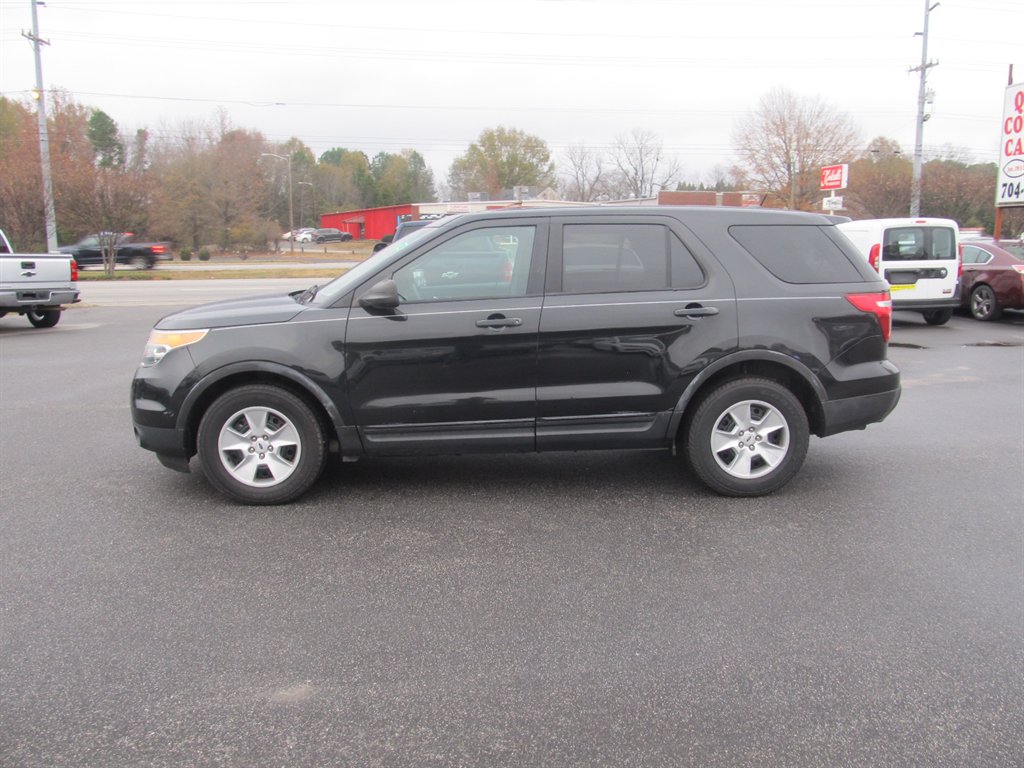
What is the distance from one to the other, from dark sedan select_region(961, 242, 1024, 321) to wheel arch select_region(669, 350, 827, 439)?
11904mm

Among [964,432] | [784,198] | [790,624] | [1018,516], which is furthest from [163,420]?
[784,198]

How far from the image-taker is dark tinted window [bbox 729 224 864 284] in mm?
5285

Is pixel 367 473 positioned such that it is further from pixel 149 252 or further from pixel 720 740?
pixel 149 252

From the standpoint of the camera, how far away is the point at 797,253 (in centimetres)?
535

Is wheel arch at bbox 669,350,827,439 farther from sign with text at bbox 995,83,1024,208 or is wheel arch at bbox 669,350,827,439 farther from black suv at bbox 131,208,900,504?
sign with text at bbox 995,83,1024,208

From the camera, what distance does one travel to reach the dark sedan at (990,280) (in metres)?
14.8

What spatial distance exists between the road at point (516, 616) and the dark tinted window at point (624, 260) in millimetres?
1373

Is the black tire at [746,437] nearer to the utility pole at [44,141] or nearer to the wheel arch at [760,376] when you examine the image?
the wheel arch at [760,376]

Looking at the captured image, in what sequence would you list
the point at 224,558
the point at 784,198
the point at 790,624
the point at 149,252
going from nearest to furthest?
the point at 790,624 < the point at 224,558 < the point at 149,252 < the point at 784,198

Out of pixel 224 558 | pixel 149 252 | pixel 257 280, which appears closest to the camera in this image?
pixel 224 558

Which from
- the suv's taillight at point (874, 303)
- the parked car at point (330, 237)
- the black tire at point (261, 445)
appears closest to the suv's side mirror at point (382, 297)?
the black tire at point (261, 445)

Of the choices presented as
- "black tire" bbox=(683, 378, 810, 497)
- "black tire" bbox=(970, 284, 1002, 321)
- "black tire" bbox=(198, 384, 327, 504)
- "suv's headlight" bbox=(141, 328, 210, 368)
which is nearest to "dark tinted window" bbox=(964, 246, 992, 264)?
"black tire" bbox=(970, 284, 1002, 321)

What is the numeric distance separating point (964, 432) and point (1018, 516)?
229cm

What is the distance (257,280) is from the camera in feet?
97.9
